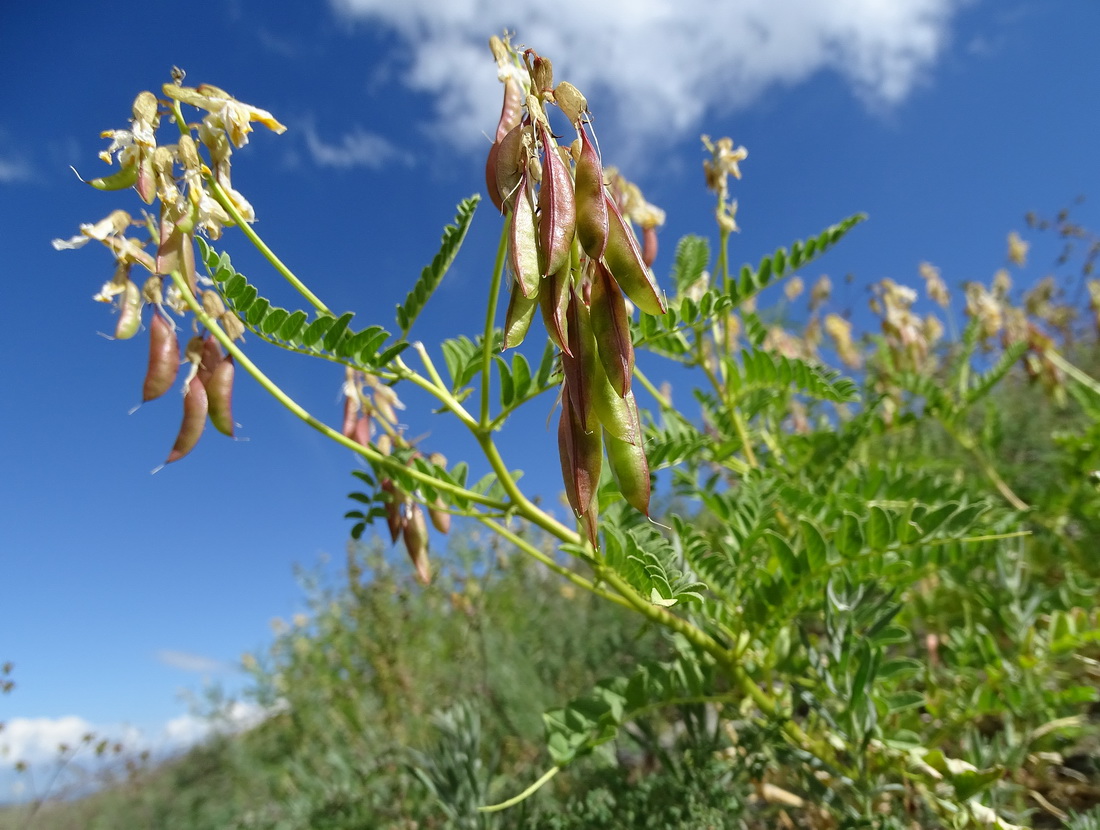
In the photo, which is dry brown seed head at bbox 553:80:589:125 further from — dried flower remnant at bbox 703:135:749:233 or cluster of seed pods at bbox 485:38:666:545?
dried flower remnant at bbox 703:135:749:233

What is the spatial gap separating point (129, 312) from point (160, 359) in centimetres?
9

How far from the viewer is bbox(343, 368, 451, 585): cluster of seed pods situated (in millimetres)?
1243

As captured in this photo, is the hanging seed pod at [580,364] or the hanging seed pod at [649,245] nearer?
the hanging seed pod at [580,364]

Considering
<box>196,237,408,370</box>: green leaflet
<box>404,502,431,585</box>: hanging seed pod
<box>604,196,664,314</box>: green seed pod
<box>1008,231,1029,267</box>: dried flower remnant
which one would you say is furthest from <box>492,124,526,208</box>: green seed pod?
<box>1008,231,1029,267</box>: dried flower remnant

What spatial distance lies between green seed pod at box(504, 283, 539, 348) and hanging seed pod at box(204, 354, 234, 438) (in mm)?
629

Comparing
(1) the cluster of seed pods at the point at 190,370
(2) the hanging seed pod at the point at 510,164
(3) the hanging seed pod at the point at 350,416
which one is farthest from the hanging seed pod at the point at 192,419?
(2) the hanging seed pod at the point at 510,164

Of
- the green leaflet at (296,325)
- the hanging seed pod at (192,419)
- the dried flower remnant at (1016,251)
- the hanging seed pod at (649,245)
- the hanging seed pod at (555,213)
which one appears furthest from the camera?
the dried flower remnant at (1016,251)

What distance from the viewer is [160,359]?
1.04m

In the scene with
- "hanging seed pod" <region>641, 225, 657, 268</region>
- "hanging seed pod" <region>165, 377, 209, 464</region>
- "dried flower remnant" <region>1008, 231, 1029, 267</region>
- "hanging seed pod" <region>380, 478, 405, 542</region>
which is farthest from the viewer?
"dried flower remnant" <region>1008, 231, 1029, 267</region>

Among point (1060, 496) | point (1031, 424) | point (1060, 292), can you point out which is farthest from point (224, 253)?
point (1060, 292)

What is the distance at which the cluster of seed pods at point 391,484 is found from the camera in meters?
1.24

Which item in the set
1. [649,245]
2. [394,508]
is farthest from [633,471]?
[649,245]

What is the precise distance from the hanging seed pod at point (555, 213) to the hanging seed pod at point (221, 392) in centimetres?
69

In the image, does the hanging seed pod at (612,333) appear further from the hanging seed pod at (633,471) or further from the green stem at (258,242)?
the green stem at (258,242)
